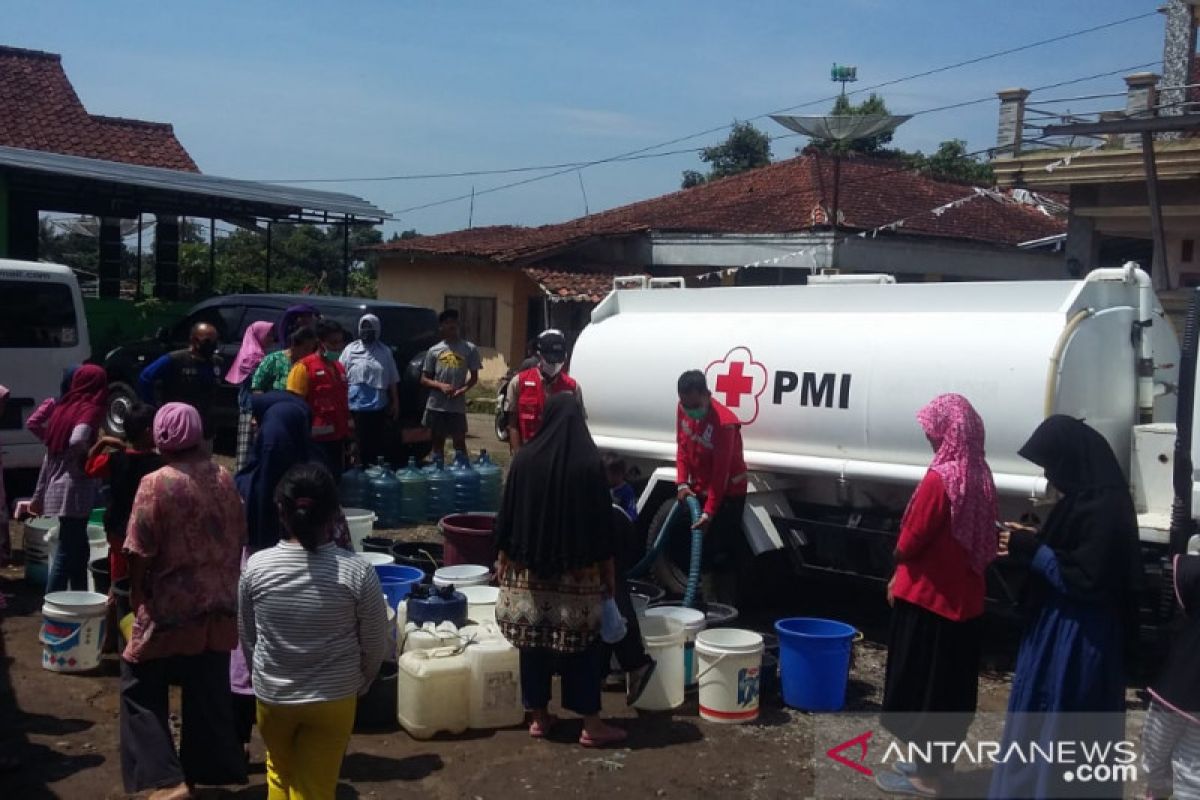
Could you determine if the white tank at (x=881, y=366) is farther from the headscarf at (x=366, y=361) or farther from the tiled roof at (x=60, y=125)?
the tiled roof at (x=60, y=125)

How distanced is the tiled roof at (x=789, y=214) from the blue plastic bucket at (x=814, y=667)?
51.6 ft

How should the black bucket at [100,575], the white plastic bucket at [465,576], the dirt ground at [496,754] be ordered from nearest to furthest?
the dirt ground at [496,754] → the black bucket at [100,575] → the white plastic bucket at [465,576]

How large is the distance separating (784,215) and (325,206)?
29.8ft

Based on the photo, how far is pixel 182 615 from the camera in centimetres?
478

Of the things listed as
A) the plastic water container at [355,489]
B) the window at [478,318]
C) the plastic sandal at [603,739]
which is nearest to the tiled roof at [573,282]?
the window at [478,318]

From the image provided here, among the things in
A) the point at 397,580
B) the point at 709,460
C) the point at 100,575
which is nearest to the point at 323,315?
the point at 100,575

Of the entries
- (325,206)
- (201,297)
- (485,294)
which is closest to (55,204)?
(201,297)

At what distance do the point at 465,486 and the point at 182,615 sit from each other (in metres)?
6.70

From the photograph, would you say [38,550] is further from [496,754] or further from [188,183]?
[188,183]

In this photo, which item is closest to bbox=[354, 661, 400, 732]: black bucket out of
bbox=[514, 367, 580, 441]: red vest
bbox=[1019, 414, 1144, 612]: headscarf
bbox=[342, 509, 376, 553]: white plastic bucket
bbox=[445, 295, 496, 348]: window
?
bbox=[342, 509, 376, 553]: white plastic bucket

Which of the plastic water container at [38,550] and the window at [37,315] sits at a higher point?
the window at [37,315]

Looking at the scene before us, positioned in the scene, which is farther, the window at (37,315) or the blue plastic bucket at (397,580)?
the window at (37,315)

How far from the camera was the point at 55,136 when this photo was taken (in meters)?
23.4

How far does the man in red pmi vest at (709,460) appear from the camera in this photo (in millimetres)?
7594
